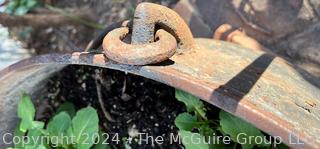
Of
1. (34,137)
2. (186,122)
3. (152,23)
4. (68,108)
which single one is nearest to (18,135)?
(34,137)

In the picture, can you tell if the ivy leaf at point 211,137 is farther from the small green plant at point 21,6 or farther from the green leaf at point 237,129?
the small green plant at point 21,6

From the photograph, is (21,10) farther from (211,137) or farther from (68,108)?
(211,137)

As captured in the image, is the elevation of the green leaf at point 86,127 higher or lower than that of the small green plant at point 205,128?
lower

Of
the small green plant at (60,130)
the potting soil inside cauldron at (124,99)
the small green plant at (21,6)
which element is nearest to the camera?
the small green plant at (60,130)

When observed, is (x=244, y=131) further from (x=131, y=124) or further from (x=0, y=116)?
(x=0, y=116)

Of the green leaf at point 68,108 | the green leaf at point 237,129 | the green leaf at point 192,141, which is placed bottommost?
the green leaf at point 68,108

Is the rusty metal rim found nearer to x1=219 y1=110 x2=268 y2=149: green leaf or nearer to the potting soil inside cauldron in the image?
x1=219 y1=110 x2=268 y2=149: green leaf

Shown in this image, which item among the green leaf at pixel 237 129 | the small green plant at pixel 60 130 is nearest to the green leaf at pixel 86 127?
the small green plant at pixel 60 130
